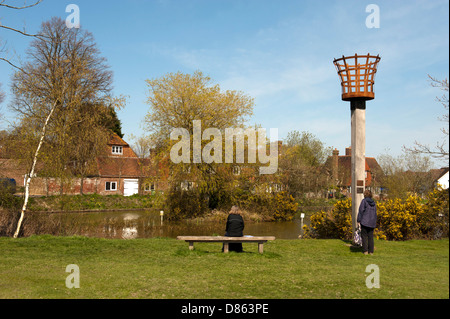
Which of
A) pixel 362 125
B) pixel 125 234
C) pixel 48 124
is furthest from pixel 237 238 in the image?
pixel 125 234

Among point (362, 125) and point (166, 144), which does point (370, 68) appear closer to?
point (362, 125)

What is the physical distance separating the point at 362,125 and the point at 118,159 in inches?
1772

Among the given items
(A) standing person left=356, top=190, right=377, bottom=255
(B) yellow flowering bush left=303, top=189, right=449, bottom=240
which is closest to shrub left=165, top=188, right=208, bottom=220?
(B) yellow flowering bush left=303, top=189, right=449, bottom=240

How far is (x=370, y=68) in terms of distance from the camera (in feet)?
40.1

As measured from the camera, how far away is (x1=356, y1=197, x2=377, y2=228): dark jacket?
11352 millimetres

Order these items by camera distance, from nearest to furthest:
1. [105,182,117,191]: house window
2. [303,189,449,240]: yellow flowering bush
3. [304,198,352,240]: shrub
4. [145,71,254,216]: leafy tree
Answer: [303,189,449,240]: yellow flowering bush < [304,198,352,240]: shrub < [145,71,254,216]: leafy tree < [105,182,117,191]: house window

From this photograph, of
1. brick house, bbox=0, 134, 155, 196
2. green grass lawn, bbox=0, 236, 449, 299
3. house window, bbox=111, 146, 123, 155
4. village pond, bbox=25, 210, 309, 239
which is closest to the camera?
green grass lawn, bbox=0, 236, 449, 299

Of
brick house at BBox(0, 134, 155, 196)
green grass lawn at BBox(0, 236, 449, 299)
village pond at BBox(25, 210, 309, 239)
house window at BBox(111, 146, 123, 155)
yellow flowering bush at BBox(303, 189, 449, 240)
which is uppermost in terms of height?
house window at BBox(111, 146, 123, 155)

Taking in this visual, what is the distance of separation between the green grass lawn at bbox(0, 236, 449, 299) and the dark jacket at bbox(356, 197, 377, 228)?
0.93 metres

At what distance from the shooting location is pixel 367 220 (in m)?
11.4

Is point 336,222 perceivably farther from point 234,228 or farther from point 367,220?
point 234,228

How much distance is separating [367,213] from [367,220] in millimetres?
203

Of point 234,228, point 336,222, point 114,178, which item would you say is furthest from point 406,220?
point 114,178

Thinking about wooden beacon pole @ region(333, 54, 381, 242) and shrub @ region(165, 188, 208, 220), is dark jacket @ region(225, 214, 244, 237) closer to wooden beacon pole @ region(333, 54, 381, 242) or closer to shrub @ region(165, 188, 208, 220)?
wooden beacon pole @ region(333, 54, 381, 242)
